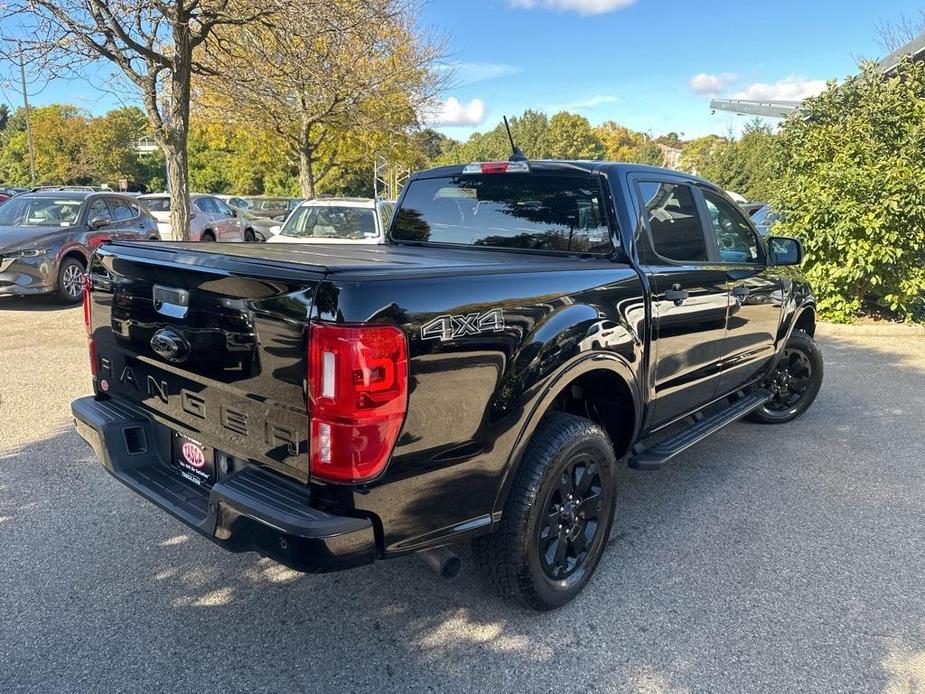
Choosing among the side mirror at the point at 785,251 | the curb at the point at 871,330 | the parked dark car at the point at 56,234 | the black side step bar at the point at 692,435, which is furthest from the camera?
the curb at the point at 871,330

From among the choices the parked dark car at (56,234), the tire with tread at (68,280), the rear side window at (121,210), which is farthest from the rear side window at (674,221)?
the rear side window at (121,210)

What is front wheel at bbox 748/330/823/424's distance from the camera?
5328 millimetres

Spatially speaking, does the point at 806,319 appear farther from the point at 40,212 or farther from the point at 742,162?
the point at 742,162

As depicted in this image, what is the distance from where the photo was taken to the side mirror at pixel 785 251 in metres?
4.54

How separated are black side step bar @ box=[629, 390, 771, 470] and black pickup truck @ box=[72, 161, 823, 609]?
2 cm

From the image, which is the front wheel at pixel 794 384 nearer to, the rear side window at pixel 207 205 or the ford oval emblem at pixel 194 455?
the ford oval emblem at pixel 194 455

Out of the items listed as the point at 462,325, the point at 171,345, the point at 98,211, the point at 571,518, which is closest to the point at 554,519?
the point at 571,518

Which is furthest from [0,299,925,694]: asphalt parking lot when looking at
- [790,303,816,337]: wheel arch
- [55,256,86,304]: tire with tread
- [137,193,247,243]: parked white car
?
[137,193,247,243]: parked white car

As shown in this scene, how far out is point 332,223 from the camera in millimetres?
9797

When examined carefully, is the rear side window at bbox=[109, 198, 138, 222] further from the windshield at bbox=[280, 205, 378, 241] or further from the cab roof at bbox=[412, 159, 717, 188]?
the cab roof at bbox=[412, 159, 717, 188]

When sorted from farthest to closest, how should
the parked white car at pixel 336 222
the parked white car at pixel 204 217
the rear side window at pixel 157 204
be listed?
the rear side window at pixel 157 204
the parked white car at pixel 204 217
the parked white car at pixel 336 222

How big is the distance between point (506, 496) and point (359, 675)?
86cm

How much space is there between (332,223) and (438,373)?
8.11 m

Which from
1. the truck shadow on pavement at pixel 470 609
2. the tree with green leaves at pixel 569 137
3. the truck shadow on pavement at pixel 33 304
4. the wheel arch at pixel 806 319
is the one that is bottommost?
the truck shadow on pavement at pixel 470 609
